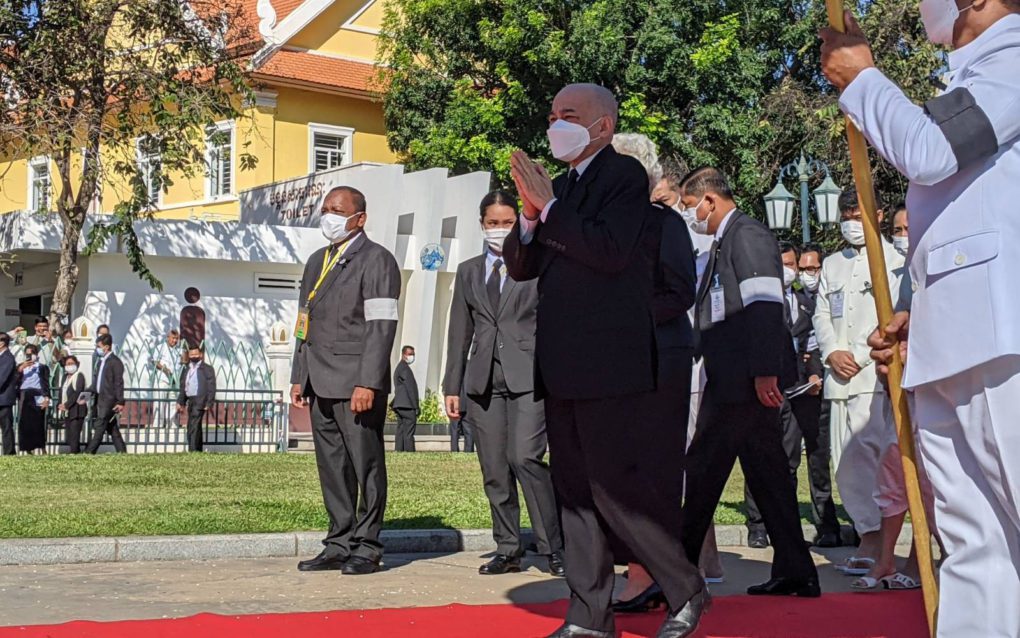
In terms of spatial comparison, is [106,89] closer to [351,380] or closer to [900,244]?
[351,380]

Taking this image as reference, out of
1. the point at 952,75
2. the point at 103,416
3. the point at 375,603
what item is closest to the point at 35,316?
the point at 103,416

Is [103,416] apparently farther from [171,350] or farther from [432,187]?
[432,187]

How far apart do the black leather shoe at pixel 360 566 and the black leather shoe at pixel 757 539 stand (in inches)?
119

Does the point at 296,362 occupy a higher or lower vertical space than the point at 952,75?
lower

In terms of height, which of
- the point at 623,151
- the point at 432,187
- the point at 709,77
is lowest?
the point at 623,151

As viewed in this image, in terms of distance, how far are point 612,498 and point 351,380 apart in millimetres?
3014

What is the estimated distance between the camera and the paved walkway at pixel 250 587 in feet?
21.4

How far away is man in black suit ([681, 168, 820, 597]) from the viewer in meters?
6.96

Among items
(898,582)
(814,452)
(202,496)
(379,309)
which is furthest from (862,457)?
(202,496)

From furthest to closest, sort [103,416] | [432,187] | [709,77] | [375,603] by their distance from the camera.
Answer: [709,77], [432,187], [103,416], [375,603]

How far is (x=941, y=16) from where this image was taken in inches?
155

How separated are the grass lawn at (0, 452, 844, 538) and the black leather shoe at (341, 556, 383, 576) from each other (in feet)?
4.85

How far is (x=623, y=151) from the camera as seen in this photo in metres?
6.98

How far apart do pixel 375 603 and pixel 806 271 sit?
6403 millimetres
